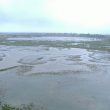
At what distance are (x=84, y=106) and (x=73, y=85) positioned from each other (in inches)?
145

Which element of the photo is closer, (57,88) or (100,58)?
(57,88)

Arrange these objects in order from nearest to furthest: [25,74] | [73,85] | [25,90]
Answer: [25,90] → [73,85] → [25,74]

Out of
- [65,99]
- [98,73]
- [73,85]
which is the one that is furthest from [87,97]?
[98,73]

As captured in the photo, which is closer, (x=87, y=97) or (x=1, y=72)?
(x=87, y=97)

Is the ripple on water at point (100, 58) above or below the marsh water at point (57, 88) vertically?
above

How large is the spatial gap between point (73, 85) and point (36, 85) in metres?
2.48

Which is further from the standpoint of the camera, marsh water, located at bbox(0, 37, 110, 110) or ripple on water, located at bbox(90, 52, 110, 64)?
ripple on water, located at bbox(90, 52, 110, 64)

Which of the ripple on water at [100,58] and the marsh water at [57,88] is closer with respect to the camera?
the marsh water at [57,88]

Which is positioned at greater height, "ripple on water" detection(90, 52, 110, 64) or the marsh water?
"ripple on water" detection(90, 52, 110, 64)

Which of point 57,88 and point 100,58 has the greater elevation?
point 100,58

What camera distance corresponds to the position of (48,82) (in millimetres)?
14703

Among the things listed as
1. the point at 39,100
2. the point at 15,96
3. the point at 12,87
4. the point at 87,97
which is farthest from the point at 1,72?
the point at 87,97

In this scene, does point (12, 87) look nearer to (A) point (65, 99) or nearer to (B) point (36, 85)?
(B) point (36, 85)

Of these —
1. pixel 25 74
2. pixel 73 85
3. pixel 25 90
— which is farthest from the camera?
pixel 25 74
